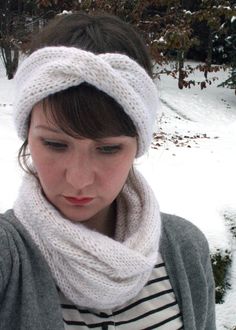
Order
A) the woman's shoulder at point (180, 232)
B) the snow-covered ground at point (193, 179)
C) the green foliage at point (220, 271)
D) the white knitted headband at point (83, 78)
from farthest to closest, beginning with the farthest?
the snow-covered ground at point (193, 179), the green foliage at point (220, 271), the woman's shoulder at point (180, 232), the white knitted headband at point (83, 78)

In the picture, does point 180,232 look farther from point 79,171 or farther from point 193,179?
point 193,179

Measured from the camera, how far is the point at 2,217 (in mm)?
1163

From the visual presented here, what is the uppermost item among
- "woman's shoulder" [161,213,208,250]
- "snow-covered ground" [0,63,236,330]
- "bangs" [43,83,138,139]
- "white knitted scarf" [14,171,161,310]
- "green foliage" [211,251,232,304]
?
"bangs" [43,83,138,139]

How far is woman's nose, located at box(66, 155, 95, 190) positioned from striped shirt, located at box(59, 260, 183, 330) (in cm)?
28

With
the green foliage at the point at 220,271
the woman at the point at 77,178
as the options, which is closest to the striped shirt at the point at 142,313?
the woman at the point at 77,178

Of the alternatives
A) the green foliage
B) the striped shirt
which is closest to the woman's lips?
the striped shirt

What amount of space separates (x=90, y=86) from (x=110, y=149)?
16 cm

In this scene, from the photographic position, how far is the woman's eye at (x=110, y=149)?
1115 millimetres

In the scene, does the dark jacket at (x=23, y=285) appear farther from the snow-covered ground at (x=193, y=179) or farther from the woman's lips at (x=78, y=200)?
the snow-covered ground at (x=193, y=179)

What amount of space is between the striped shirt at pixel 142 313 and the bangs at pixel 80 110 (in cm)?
40

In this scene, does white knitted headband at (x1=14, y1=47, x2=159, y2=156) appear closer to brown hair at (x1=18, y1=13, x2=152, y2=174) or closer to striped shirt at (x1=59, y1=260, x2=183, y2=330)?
brown hair at (x1=18, y1=13, x2=152, y2=174)

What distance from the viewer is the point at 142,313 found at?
125 centimetres

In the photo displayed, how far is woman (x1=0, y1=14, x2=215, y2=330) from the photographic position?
3.49ft

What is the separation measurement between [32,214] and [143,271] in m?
0.32
